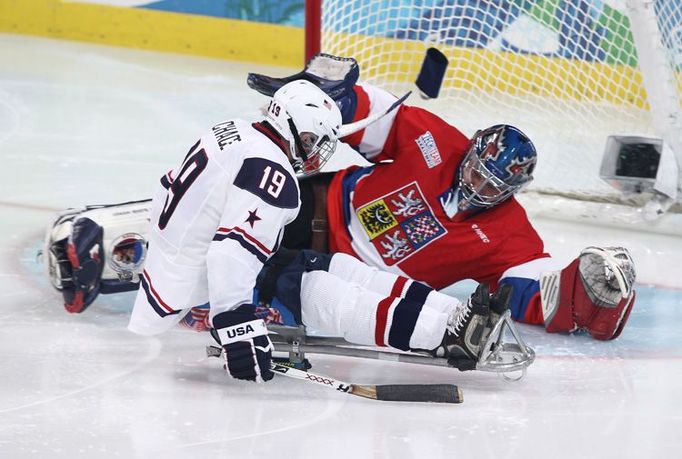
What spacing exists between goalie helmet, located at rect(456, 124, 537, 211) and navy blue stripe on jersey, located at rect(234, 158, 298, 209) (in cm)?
76

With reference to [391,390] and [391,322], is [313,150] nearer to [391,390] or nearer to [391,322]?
[391,322]

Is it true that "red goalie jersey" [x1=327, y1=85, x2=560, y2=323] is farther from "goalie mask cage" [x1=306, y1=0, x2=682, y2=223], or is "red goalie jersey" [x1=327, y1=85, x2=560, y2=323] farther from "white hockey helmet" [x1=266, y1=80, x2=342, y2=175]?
"goalie mask cage" [x1=306, y1=0, x2=682, y2=223]

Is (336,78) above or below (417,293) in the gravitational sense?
above

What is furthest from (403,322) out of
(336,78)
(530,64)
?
(530,64)

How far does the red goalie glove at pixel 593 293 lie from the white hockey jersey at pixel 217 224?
0.93 m

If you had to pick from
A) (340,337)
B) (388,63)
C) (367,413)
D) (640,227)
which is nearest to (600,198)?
(640,227)

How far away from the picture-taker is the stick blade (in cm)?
294

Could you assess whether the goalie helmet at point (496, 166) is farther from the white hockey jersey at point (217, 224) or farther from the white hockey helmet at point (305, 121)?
the white hockey jersey at point (217, 224)

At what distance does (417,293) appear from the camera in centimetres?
321

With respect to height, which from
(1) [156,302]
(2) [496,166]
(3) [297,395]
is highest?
(2) [496,166]

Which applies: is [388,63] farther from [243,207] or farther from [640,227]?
[243,207]

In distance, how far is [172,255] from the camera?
9.91 ft

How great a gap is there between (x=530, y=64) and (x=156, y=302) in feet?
8.68

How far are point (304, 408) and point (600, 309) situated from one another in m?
1.00
